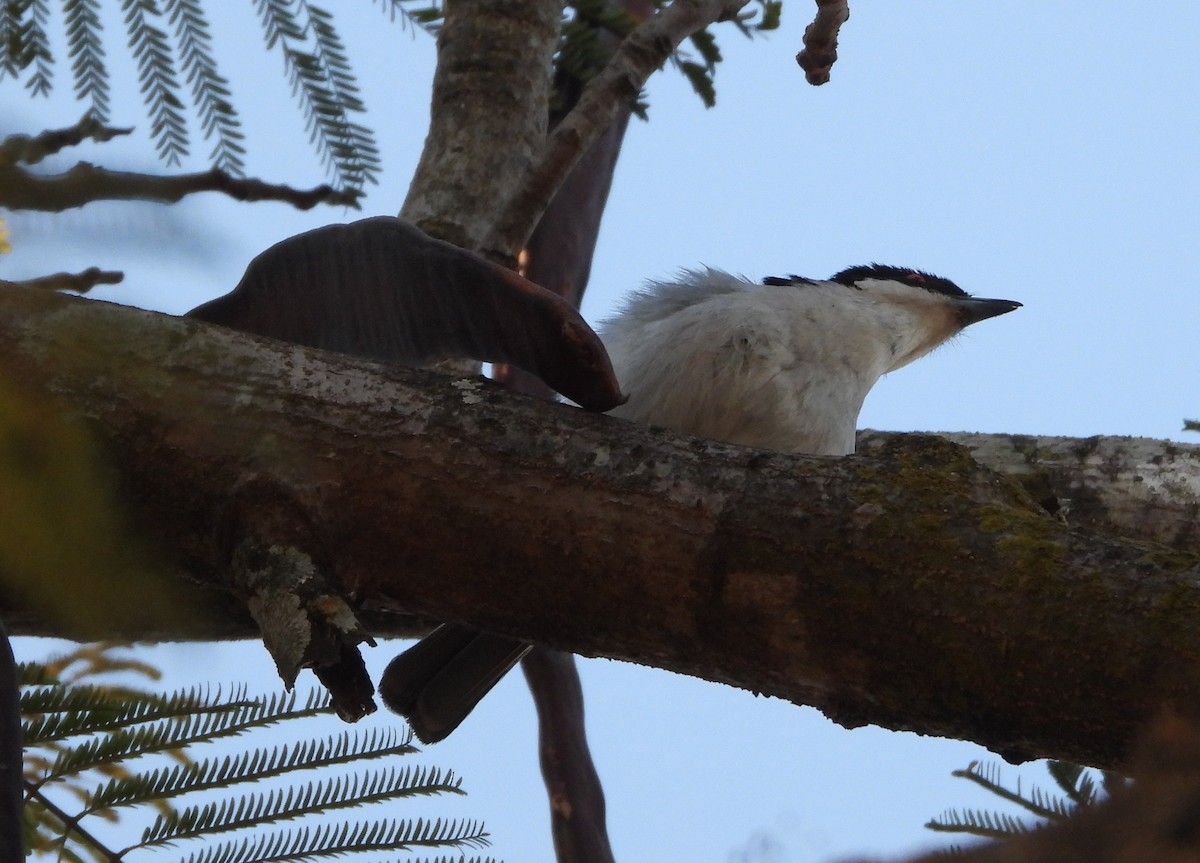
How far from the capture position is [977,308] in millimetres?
4926

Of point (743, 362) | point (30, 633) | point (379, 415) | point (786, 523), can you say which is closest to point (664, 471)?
point (786, 523)

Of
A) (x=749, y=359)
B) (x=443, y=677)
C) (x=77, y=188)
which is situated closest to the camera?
(x=77, y=188)

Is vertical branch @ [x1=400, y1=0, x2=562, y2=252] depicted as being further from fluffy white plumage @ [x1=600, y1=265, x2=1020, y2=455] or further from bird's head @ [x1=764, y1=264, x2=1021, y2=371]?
bird's head @ [x1=764, y1=264, x2=1021, y2=371]

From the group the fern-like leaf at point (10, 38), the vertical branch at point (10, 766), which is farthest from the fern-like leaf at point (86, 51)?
the vertical branch at point (10, 766)

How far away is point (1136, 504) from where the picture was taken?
3.55 metres

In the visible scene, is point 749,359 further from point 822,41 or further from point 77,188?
point 77,188

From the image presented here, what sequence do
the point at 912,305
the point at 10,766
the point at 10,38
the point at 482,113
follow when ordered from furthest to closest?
1. the point at 912,305
2. the point at 482,113
3. the point at 10,38
4. the point at 10,766

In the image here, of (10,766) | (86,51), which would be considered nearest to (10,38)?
(86,51)

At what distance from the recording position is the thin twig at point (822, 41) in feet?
11.1

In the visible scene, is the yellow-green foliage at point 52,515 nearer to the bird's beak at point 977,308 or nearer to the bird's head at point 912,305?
the bird's head at point 912,305

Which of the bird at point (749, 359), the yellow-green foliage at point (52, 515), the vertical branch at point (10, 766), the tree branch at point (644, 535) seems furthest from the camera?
the bird at point (749, 359)

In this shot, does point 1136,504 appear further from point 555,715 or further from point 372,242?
point 372,242

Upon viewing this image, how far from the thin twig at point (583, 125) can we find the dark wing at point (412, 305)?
1.35 m

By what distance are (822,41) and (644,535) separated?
1.79 m
